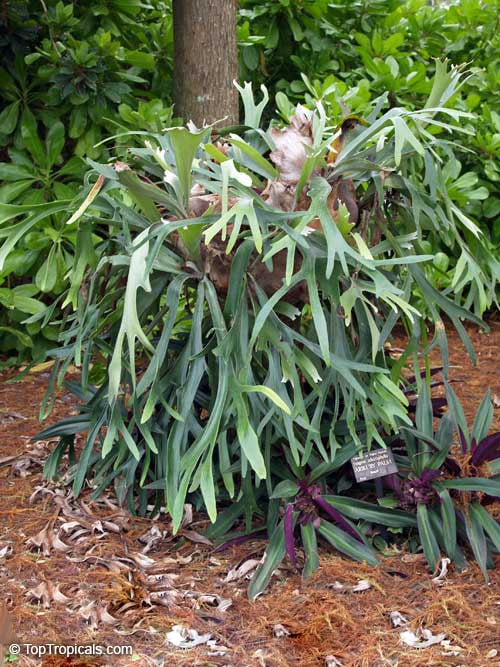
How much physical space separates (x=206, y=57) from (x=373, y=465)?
1.89 m

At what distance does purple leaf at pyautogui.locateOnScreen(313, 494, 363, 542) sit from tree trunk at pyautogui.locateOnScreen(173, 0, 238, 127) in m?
1.72

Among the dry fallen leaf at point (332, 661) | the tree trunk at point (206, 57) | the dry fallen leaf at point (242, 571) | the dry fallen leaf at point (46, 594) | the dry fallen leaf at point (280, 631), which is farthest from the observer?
the tree trunk at point (206, 57)

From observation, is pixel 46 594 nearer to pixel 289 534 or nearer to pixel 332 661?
pixel 289 534

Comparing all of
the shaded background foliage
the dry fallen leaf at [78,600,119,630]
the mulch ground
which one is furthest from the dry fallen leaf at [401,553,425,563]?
the shaded background foliage

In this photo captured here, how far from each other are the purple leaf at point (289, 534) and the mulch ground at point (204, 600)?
85 mm

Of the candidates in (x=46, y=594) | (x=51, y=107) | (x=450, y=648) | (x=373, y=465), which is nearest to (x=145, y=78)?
(x=51, y=107)

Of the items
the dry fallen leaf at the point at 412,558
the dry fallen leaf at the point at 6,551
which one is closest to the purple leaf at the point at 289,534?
the dry fallen leaf at the point at 412,558

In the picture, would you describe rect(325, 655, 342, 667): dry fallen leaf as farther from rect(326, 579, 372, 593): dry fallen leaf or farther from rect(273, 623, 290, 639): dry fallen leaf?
rect(326, 579, 372, 593): dry fallen leaf

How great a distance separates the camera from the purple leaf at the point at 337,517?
7.56 feet

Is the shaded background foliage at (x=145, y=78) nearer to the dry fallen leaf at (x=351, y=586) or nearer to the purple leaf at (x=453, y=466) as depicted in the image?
the purple leaf at (x=453, y=466)

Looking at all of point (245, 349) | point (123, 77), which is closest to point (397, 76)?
point (123, 77)

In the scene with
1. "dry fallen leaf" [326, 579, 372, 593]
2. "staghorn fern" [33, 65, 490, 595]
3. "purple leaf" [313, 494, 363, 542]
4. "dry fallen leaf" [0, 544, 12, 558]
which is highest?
"staghorn fern" [33, 65, 490, 595]

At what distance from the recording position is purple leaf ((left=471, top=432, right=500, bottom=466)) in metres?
2.42

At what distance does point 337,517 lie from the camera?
2.30 meters
